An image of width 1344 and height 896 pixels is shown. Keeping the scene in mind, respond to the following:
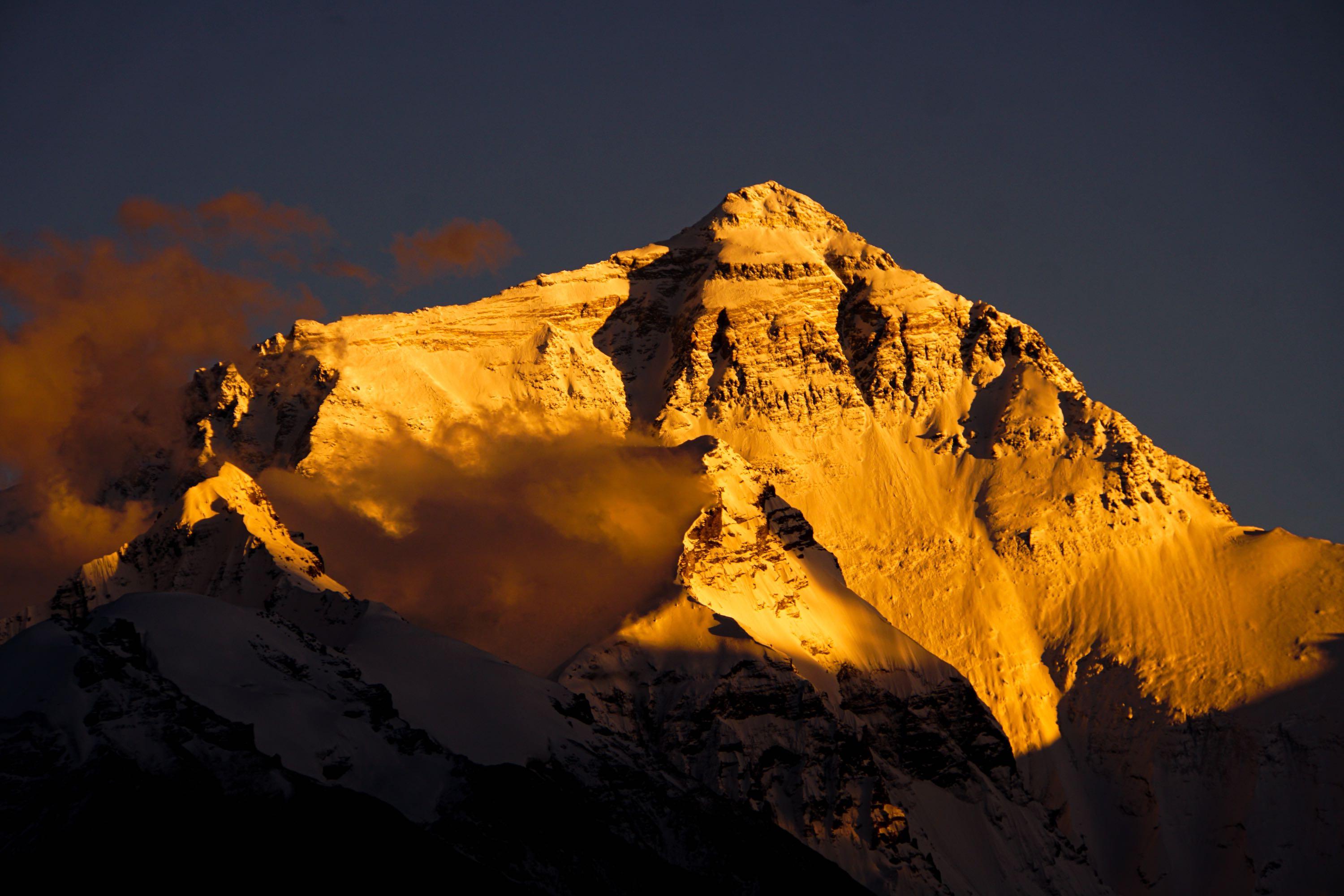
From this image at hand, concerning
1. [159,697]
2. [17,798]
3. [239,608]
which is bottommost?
[17,798]

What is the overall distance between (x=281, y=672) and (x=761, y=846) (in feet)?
124

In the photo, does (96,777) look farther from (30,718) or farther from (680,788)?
(680,788)

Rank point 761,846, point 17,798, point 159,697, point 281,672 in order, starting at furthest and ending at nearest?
point 761,846 < point 281,672 < point 159,697 < point 17,798

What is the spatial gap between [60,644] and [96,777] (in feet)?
42.8

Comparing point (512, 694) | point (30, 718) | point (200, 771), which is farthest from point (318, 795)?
point (512, 694)

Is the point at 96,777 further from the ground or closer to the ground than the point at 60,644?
closer to the ground

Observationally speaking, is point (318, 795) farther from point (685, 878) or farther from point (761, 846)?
point (761, 846)

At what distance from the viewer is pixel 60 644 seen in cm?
14975

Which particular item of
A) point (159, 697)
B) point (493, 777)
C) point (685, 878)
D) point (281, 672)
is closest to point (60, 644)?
point (159, 697)

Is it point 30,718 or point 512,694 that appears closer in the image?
point 30,718

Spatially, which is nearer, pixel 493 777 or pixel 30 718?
pixel 30 718

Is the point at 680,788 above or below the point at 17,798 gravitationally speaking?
above

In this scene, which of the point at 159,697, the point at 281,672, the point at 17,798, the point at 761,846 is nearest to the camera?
the point at 17,798

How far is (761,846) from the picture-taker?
576 feet
